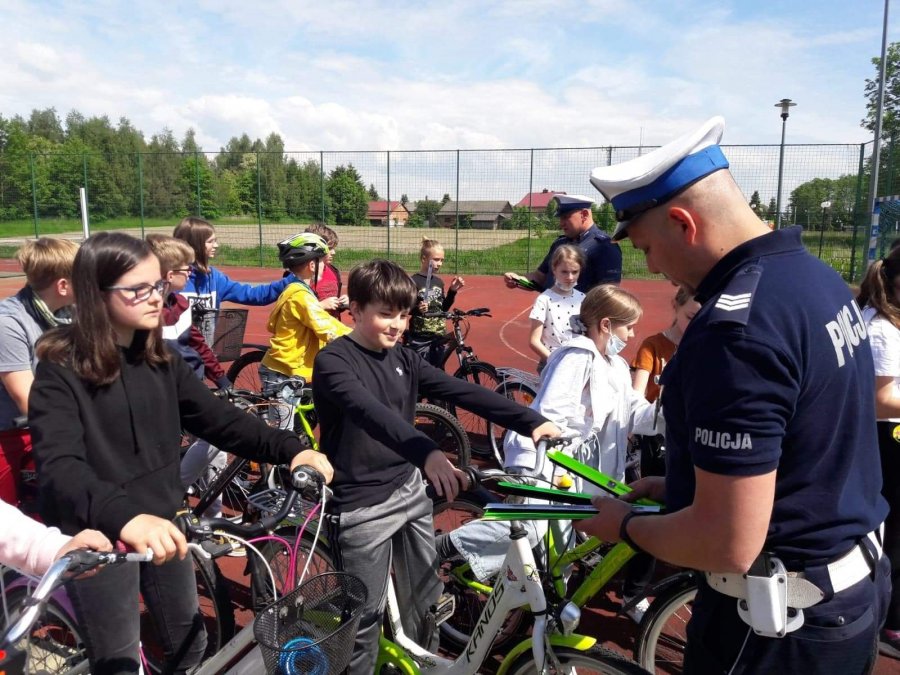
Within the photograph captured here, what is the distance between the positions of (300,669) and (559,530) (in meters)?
1.13

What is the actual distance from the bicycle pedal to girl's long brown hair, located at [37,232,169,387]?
Answer: 1.57 m

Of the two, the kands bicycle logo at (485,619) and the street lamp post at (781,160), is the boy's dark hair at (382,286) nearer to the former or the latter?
the kands bicycle logo at (485,619)

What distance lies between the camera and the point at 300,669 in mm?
1825

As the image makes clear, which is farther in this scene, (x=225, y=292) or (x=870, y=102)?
(x=870, y=102)

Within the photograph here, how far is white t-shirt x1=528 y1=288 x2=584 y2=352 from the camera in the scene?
16.6ft

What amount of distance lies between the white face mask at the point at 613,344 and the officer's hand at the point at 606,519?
5.51ft

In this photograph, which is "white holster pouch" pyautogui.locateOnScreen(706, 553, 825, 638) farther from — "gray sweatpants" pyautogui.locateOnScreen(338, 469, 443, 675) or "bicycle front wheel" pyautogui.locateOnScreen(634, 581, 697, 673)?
"gray sweatpants" pyautogui.locateOnScreen(338, 469, 443, 675)

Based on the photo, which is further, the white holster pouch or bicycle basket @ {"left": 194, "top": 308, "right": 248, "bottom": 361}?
bicycle basket @ {"left": 194, "top": 308, "right": 248, "bottom": 361}

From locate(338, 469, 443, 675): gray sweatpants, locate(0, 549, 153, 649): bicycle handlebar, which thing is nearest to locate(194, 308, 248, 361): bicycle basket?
locate(338, 469, 443, 675): gray sweatpants

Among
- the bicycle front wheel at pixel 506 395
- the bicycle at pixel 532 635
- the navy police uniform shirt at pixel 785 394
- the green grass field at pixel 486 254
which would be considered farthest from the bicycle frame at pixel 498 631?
the green grass field at pixel 486 254

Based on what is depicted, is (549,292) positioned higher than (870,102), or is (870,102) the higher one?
(870,102)

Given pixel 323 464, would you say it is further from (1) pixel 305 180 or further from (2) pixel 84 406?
(1) pixel 305 180

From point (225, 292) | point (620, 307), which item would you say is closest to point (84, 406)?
point (620, 307)

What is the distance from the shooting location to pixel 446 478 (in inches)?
83.2
